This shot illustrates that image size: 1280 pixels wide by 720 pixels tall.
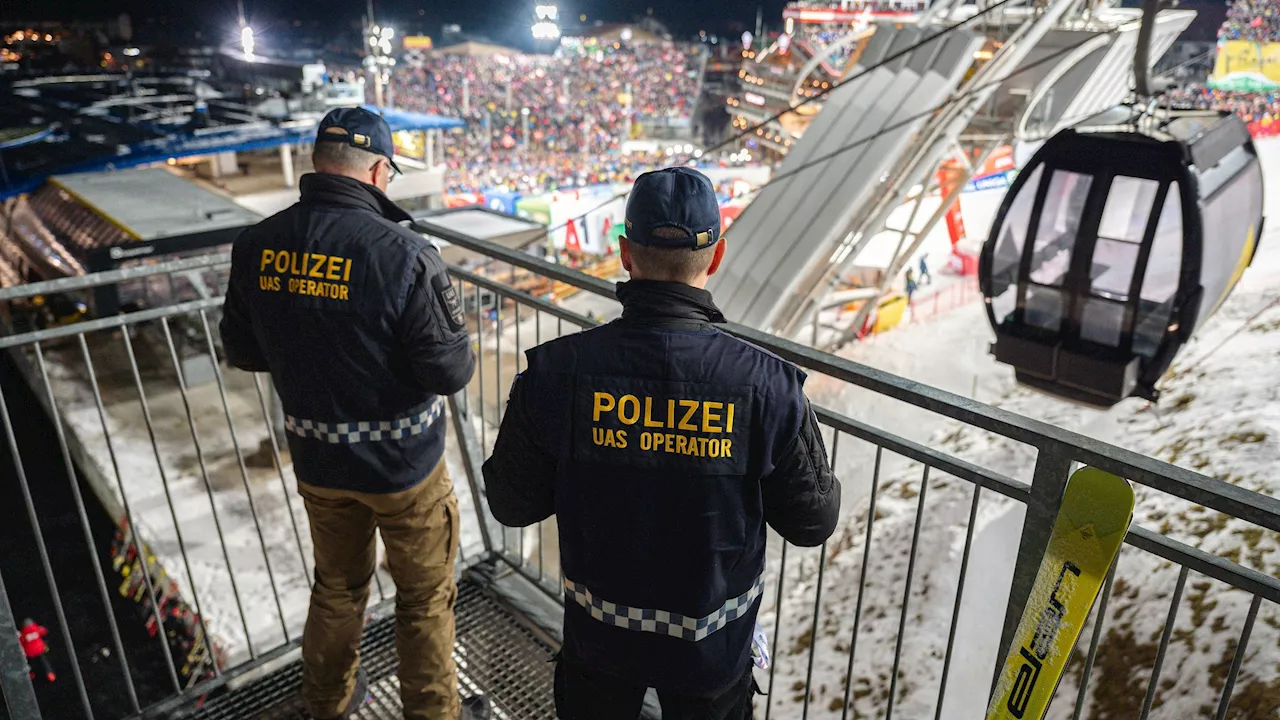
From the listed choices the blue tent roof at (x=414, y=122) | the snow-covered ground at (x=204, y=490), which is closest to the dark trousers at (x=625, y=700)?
the snow-covered ground at (x=204, y=490)

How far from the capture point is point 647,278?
1.91m

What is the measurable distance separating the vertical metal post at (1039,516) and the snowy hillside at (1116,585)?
0.78 meters

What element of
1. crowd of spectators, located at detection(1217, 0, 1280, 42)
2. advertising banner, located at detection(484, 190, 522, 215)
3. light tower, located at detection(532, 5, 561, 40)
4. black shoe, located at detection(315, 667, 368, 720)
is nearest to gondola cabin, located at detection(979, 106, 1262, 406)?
black shoe, located at detection(315, 667, 368, 720)

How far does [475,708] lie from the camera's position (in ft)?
11.3

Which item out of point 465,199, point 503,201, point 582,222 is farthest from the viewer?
point 465,199

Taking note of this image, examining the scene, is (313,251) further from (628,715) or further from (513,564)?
(513,564)

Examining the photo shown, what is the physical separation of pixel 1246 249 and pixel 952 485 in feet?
11.2

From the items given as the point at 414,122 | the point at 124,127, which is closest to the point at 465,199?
the point at 414,122

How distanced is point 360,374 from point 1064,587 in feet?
7.00

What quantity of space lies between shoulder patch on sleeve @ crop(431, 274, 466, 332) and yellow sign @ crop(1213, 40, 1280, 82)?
1645 inches

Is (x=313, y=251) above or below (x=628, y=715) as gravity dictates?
above

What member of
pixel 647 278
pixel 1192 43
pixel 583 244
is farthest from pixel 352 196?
pixel 1192 43

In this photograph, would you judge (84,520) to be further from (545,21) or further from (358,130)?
(545,21)

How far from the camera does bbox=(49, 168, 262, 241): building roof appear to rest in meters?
13.5
